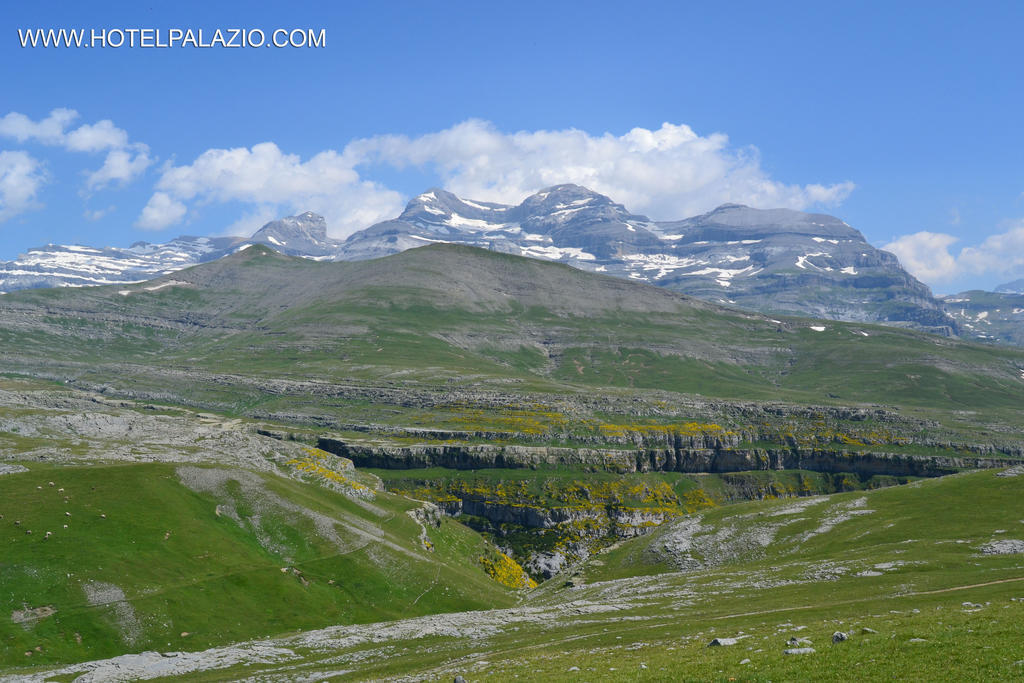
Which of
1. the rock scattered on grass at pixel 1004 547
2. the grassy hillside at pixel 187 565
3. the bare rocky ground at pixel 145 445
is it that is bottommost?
the rock scattered on grass at pixel 1004 547

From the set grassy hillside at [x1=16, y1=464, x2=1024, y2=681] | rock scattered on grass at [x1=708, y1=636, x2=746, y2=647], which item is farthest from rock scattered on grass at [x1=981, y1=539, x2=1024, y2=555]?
rock scattered on grass at [x1=708, y1=636, x2=746, y2=647]

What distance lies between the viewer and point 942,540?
103125mm

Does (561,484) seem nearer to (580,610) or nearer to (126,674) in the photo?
(580,610)

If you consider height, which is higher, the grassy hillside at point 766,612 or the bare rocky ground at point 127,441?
the bare rocky ground at point 127,441

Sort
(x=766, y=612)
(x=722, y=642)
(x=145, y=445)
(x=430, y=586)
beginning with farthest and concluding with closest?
(x=145, y=445)
(x=430, y=586)
(x=766, y=612)
(x=722, y=642)

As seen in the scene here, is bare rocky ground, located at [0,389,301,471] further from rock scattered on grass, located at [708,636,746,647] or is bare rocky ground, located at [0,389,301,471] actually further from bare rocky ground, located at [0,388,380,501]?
rock scattered on grass, located at [708,636,746,647]

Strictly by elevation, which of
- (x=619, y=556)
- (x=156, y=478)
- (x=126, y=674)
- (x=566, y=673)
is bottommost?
(x=619, y=556)

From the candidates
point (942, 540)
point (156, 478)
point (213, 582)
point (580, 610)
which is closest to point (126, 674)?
point (213, 582)

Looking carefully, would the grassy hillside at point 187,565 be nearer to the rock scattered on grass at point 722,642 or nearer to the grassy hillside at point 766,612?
the grassy hillside at point 766,612

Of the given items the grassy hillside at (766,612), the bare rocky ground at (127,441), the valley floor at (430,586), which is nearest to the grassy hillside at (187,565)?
the valley floor at (430,586)

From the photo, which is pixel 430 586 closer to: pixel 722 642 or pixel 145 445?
pixel 722 642

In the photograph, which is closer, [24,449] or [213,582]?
[213,582]

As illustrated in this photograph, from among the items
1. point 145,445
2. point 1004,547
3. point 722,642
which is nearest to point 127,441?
point 145,445

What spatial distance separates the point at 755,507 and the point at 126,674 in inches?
4818
